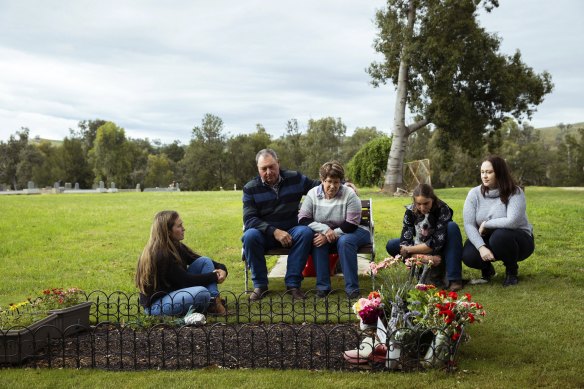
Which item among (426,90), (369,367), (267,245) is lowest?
(369,367)

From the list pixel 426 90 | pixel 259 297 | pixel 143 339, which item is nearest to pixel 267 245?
pixel 259 297

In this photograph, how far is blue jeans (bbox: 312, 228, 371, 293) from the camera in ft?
21.0

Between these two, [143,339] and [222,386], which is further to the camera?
[143,339]

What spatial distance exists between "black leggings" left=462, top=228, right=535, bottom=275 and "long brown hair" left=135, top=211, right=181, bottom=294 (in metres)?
3.39

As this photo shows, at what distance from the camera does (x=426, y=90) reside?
26812 millimetres

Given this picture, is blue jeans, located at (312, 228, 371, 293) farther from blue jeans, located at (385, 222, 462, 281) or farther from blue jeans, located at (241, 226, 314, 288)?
blue jeans, located at (385, 222, 462, 281)

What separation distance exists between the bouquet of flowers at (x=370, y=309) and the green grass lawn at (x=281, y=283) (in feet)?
1.92

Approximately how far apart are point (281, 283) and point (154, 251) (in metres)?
2.57

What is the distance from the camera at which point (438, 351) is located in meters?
4.04

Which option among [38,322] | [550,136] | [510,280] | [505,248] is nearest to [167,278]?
[38,322]

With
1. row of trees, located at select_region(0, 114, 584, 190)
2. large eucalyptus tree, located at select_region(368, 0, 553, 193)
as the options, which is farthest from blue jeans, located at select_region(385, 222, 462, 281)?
row of trees, located at select_region(0, 114, 584, 190)

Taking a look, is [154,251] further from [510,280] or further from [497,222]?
[510,280]

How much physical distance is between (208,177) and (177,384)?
6393 centimetres

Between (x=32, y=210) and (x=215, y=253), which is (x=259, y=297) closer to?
(x=215, y=253)
